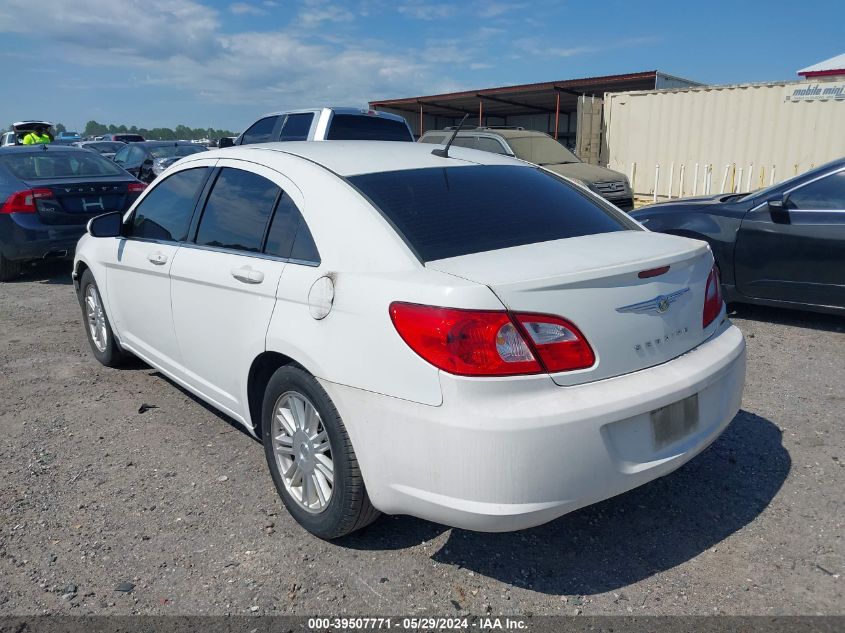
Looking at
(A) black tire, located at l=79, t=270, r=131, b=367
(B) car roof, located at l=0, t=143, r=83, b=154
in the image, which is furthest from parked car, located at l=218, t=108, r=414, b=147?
(A) black tire, located at l=79, t=270, r=131, b=367

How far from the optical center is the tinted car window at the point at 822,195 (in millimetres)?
5641

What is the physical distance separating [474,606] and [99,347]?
379cm

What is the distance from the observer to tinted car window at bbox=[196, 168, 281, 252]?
3211mm

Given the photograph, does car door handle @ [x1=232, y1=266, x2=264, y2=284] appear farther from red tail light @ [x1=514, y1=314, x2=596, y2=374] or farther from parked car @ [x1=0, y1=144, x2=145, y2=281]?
parked car @ [x1=0, y1=144, x2=145, y2=281]

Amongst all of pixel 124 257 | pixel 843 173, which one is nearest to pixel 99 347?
pixel 124 257

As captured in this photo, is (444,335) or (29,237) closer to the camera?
(444,335)

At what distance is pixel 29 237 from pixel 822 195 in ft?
26.8

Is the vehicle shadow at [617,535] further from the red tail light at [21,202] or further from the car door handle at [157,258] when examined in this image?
the red tail light at [21,202]

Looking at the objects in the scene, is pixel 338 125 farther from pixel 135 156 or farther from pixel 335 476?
pixel 135 156

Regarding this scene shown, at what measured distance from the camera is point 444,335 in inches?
90.0

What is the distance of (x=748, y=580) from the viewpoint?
8.51 ft

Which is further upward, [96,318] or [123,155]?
[123,155]

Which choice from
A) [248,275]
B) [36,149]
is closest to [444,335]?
[248,275]

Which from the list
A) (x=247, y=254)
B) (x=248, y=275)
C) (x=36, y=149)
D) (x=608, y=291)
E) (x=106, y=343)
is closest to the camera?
(x=608, y=291)
